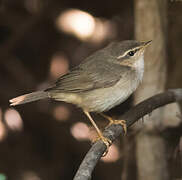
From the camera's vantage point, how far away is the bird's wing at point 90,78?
3807mm

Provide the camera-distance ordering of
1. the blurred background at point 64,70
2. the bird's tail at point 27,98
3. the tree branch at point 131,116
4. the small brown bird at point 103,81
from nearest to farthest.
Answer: the tree branch at point 131,116 < the bird's tail at point 27,98 < the small brown bird at point 103,81 < the blurred background at point 64,70

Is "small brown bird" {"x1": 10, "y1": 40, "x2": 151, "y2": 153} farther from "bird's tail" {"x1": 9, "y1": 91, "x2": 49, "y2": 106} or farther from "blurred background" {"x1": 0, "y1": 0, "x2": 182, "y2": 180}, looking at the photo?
"blurred background" {"x1": 0, "y1": 0, "x2": 182, "y2": 180}

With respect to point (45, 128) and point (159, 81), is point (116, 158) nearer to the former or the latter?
point (45, 128)

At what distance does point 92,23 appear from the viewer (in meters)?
5.89

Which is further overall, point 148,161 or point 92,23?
point 92,23

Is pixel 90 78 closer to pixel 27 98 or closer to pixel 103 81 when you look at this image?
pixel 103 81

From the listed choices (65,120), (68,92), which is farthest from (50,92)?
(65,120)

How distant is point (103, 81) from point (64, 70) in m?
2.26

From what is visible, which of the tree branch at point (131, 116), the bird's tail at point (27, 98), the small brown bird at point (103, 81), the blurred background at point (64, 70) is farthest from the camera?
the blurred background at point (64, 70)

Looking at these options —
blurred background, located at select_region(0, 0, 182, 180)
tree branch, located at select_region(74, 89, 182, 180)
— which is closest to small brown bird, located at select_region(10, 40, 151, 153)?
tree branch, located at select_region(74, 89, 182, 180)

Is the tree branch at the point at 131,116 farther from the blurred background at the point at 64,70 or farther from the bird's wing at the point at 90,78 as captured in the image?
the blurred background at the point at 64,70

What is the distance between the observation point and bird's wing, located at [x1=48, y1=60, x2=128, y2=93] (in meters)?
3.81

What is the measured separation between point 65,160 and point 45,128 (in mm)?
559

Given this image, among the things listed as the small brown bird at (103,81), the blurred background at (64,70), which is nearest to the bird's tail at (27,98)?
the small brown bird at (103,81)
